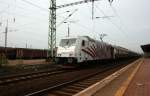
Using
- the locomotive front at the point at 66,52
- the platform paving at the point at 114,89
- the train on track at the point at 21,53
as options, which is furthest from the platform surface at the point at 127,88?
the train on track at the point at 21,53

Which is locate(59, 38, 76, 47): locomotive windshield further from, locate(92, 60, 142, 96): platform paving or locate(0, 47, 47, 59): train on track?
locate(0, 47, 47, 59): train on track

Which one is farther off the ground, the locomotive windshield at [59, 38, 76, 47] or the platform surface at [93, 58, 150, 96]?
the locomotive windshield at [59, 38, 76, 47]

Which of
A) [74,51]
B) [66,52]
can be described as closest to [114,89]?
[74,51]

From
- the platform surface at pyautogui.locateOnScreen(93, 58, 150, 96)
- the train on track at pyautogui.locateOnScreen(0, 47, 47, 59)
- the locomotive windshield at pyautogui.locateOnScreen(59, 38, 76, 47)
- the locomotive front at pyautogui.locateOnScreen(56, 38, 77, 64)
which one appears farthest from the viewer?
the train on track at pyautogui.locateOnScreen(0, 47, 47, 59)

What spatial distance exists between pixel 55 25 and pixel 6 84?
18.7m

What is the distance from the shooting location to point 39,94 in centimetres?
868

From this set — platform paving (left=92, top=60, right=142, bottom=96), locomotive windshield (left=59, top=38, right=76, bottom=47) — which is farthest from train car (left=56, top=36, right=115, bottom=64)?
platform paving (left=92, top=60, right=142, bottom=96)

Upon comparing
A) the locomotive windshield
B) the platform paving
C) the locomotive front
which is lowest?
the platform paving

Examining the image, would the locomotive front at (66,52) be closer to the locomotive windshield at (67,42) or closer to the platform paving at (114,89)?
the locomotive windshield at (67,42)

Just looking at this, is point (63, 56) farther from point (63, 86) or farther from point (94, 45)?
point (63, 86)

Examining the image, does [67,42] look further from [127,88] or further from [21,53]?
[21,53]

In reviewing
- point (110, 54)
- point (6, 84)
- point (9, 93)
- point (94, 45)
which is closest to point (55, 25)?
point (94, 45)

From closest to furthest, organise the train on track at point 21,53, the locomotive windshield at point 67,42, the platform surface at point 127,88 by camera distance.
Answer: the platform surface at point 127,88 → the locomotive windshield at point 67,42 → the train on track at point 21,53

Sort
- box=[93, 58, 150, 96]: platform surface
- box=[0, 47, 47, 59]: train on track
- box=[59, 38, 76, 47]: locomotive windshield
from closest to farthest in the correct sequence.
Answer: box=[93, 58, 150, 96]: platform surface, box=[59, 38, 76, 47]: locomotive windshield, box=[0, 47, 47, 59]: train on track
